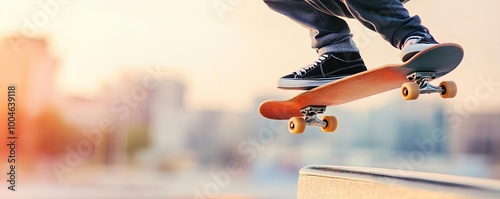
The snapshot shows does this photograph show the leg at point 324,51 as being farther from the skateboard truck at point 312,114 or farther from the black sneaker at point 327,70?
the skateboard truck at point 312,114

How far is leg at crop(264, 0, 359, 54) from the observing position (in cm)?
301

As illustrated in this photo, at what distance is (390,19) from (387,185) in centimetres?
112

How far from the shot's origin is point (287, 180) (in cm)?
454

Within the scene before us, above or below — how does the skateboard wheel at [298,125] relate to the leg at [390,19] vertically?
below

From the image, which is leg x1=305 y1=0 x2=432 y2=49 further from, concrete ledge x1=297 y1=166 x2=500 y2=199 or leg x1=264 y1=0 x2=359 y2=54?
concrete ledge x1=297 y1=166 x2=500 y2=199

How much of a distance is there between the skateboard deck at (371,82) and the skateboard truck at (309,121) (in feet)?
0.10

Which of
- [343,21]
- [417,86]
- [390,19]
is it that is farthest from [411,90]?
[343,21]

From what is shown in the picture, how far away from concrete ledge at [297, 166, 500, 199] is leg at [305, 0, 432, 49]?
682mm

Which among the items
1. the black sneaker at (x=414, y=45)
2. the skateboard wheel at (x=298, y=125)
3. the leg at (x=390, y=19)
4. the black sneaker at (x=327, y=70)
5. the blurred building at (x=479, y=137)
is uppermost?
the leg at (x=390, y=19)

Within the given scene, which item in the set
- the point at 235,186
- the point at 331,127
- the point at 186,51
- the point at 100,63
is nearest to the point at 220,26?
the point at 186,51

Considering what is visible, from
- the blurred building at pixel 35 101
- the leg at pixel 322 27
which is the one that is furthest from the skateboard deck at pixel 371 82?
the blurred building at pixel 35 101

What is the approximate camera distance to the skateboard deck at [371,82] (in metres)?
2.33

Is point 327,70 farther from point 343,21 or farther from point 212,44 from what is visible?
point 212,44

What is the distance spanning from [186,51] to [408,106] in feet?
5.56
